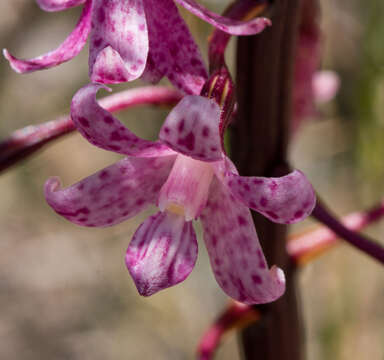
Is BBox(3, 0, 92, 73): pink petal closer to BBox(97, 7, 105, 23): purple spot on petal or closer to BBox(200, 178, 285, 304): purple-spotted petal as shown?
BBox(97, 7, 105, 23): purple spot on petal

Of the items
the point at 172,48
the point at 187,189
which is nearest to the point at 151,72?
the point at 172,48

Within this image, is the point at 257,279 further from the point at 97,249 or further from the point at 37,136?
the point at 97,249

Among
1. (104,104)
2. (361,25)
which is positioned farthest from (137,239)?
(361,25)

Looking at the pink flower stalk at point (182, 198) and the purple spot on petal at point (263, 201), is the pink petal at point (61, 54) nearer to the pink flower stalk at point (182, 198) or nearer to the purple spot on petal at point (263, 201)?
the pink flower stalk at point (182, 198)

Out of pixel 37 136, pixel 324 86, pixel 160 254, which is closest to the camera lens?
pixel 160 254

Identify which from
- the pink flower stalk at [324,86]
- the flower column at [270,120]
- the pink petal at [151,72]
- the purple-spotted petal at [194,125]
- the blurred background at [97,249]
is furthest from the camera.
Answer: the blurred background at [97,249]

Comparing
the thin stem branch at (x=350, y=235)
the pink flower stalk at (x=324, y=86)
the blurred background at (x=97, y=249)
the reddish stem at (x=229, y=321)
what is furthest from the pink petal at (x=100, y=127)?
the blurred background at (x=97, y=249)
